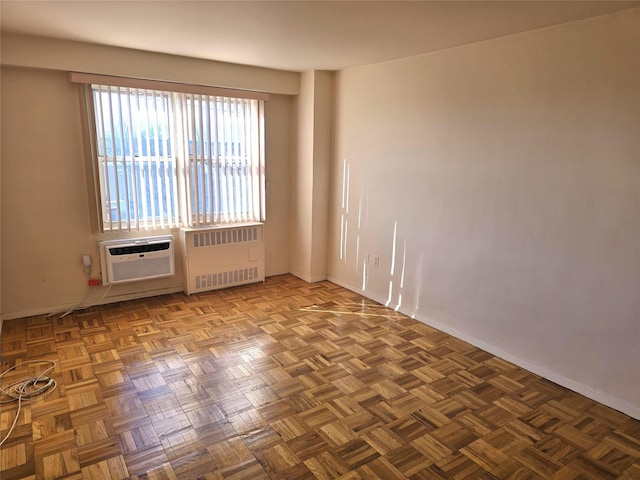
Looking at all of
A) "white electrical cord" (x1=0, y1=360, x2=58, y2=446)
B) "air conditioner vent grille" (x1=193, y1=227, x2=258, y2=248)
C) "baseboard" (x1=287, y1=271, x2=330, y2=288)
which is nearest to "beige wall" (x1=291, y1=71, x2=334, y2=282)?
"baseboard" (x1=287, y1=271, x2=330, y2=288)

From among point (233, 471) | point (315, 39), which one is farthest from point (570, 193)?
point (233, 471)

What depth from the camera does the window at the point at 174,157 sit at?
3701 mm

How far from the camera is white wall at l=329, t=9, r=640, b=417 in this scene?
2441 millimetres

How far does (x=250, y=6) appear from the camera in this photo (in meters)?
2.35

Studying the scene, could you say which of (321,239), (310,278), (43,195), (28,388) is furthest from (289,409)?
(43,195)

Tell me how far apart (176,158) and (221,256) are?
1046 mm

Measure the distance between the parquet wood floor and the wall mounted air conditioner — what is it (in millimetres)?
444

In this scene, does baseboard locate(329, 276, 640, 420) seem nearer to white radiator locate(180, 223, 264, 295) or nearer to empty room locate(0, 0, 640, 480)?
empty room locate(0, 0, 640, 480)

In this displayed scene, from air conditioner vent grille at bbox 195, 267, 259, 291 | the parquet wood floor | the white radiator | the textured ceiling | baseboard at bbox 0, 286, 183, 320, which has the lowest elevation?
the parquet wood floor

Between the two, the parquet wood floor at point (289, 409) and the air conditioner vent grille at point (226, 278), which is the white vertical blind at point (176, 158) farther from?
the parquet wood floor at point (289, 409)

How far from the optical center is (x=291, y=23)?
2648 millimetres

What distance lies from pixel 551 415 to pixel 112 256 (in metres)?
3.50

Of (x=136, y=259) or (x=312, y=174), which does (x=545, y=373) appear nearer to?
(x=312, y=174)

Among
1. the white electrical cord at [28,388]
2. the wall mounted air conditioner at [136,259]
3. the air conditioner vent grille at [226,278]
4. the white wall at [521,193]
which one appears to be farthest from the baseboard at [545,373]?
the white electrical cord at [28,388]
